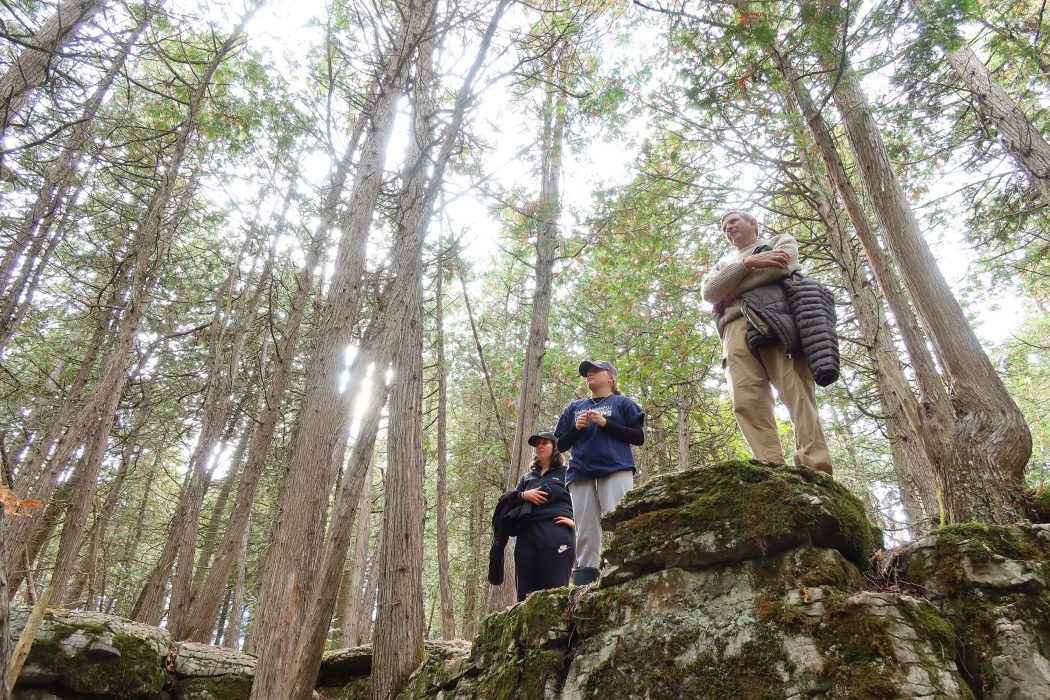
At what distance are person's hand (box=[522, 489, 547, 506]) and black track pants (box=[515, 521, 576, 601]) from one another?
0.18 m

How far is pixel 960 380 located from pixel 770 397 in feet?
4.85

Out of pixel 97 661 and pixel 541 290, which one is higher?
pixel 541 290

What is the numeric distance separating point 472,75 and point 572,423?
3.61m

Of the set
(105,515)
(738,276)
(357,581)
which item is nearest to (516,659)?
(738,276)

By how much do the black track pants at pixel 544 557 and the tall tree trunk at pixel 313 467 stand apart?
174 cm

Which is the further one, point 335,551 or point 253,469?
point 253,469

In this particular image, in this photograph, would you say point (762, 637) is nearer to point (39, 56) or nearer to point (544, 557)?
point (544, 557)

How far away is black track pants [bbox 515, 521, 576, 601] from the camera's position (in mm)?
4676

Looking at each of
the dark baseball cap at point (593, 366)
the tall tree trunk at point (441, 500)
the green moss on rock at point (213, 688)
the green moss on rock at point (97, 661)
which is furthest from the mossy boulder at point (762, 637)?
the tall tree trunk at point (441, 500)

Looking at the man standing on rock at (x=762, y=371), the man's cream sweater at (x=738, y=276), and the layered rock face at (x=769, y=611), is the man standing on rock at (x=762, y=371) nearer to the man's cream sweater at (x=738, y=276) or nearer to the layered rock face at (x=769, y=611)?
the man's cream sweater at (x=738, y=276)

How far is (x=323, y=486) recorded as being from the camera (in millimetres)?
4246

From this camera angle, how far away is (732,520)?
10.1ft

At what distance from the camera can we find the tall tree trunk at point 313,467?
388cm

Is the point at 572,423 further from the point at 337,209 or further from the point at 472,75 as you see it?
the point at 337,209
